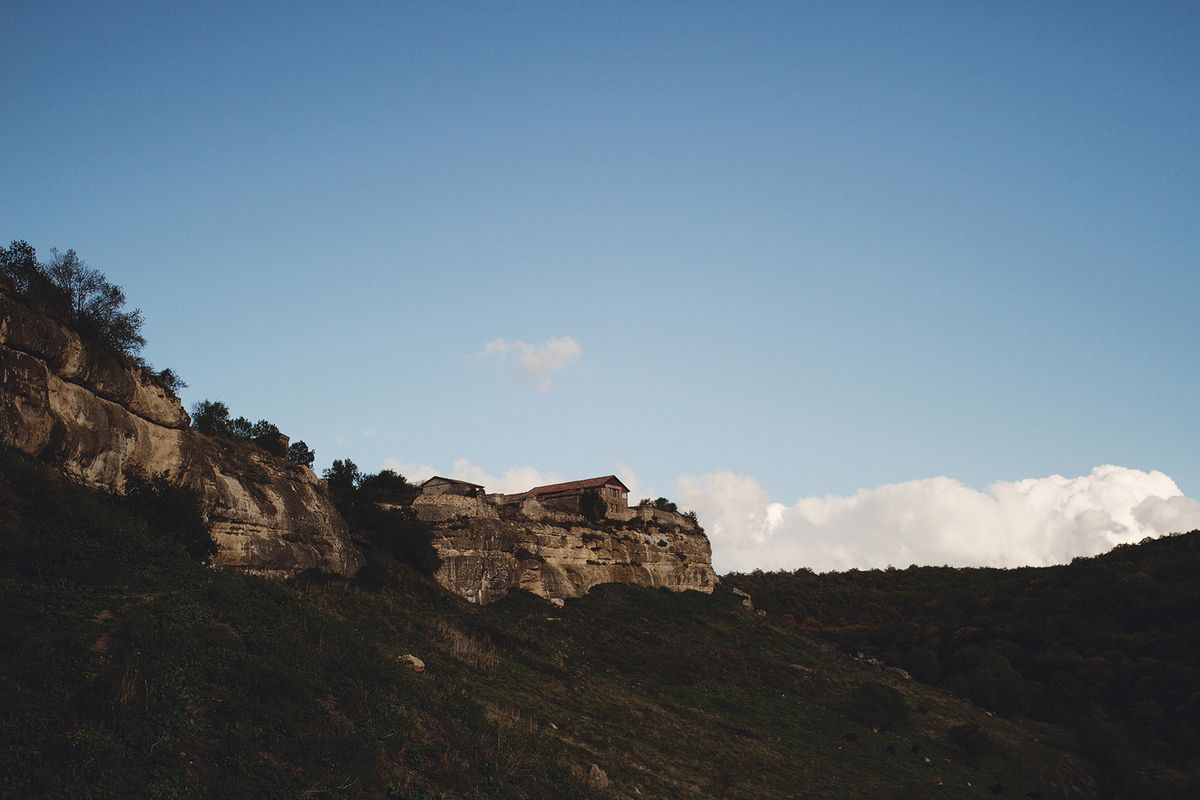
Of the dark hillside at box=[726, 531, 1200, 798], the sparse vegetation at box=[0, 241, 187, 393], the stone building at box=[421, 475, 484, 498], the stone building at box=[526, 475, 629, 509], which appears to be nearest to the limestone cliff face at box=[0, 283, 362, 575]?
the sparse vegetation at box=[0, 241, 187, 393]

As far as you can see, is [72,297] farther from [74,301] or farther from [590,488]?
[590,488]

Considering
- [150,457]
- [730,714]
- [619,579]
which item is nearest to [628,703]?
[730,714]

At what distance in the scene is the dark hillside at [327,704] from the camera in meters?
9.80

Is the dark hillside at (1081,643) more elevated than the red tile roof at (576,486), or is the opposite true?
the red tile roof at (576,486)

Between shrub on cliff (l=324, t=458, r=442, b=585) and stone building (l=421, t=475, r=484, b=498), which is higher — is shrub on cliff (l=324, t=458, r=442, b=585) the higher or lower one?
the lower one

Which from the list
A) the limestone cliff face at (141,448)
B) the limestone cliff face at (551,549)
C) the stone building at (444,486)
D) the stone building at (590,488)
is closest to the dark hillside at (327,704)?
the limestone cliff face at (141,448)

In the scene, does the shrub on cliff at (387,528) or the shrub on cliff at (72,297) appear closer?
the shrub on cliff at (72,297)

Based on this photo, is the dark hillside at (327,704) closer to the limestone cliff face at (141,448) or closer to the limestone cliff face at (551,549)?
the limestone cliff face at (141,448)

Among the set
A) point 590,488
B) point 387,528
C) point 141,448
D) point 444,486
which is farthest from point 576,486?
point 141,448

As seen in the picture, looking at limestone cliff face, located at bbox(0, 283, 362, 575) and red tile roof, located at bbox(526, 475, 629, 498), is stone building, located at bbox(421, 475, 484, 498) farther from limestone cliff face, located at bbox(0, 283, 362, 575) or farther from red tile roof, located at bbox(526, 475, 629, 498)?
limestone cliff face, located at bbox(0, 283, 362, 575)

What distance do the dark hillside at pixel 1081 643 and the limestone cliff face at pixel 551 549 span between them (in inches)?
861

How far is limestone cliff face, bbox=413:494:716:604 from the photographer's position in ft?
139

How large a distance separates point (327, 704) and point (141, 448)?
15032 millimetres

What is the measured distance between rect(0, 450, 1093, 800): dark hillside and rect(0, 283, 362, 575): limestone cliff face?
1437 mm
